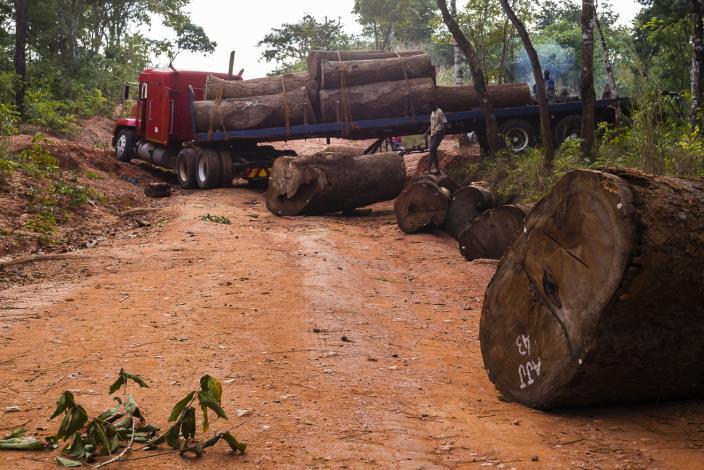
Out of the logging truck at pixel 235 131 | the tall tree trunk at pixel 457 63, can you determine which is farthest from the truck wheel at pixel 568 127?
the tall tree trunk at pixel 457 63

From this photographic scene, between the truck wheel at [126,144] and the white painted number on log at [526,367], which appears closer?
the white painted number on log at [526,367]

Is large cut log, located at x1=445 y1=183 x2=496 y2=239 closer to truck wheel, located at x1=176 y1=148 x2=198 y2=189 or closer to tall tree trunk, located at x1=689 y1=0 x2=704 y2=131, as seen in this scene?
tall tree trunk, located at x1=689 y1=0 x2=704 y2=131

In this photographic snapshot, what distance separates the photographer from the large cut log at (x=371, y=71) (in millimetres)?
17312

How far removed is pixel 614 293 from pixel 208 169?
15.3 meters

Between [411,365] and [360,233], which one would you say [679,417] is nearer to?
[411,365]

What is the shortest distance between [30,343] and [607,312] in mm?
4020

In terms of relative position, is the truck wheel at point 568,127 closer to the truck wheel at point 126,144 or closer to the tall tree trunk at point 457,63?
the tall tree trunk at point 457,63

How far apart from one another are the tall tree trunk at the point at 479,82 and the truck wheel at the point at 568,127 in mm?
1819

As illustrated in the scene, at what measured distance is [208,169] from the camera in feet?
61.2

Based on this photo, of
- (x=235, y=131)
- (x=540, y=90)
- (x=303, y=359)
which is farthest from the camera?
(x=235, y=131)

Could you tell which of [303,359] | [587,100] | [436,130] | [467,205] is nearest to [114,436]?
[303,359]

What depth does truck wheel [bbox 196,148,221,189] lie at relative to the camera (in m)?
18.6

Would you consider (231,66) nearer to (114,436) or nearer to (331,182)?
(331,182)

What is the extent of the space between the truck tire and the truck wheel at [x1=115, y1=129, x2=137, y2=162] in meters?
4.52
